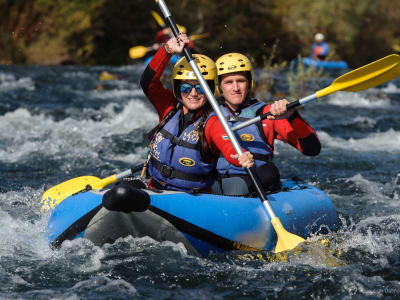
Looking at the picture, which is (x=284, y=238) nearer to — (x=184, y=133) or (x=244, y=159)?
(x=244, y=159)

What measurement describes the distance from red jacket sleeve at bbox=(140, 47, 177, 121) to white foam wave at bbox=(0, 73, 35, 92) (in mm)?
7228

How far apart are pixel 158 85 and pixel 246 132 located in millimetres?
781

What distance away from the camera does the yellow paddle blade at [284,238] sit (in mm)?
3779

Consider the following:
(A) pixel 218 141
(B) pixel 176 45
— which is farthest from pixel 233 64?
(A) pixel 218 141

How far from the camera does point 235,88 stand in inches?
178

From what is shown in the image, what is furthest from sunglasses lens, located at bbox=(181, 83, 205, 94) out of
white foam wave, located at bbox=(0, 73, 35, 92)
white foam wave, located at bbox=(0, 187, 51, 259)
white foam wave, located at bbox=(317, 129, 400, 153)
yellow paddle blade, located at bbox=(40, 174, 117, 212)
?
white foam wave, located at bbox=(0, 73, 35, 92)

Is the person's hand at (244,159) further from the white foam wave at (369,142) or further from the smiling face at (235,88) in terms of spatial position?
the white foam wave at (369,142)

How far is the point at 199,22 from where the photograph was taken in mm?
19406

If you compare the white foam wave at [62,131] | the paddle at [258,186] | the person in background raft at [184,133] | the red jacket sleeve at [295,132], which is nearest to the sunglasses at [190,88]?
the person in background raft at [184,133]

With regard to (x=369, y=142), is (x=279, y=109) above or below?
above

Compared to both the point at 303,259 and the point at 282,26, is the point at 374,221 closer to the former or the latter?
the point at 303,259

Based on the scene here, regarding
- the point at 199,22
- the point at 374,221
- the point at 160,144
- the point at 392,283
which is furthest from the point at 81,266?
the point at 199,22

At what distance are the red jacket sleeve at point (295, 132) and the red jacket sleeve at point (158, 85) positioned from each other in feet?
2.56

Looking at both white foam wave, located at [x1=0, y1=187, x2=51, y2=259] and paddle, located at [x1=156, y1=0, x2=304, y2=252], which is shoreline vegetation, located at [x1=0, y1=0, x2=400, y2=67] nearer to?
white foam wave, located at [x1=0, y1=187, x2=51, y2=259]
